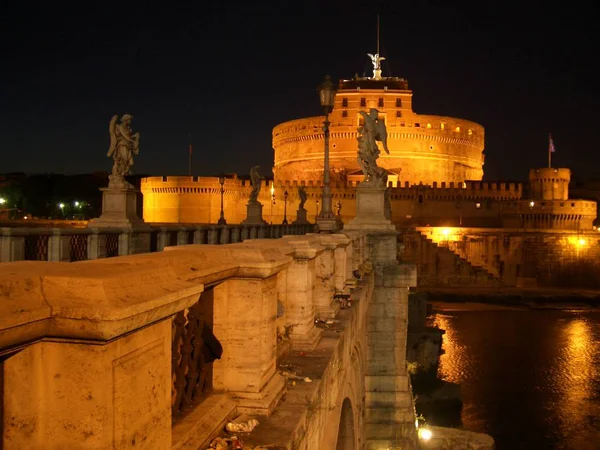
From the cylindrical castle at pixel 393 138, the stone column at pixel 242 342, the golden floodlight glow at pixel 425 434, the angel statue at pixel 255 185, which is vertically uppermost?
the cylindrical castle at pixel 393 138

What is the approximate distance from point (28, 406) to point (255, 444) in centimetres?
139

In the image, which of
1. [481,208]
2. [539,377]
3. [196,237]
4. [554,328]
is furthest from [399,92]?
[196,237]

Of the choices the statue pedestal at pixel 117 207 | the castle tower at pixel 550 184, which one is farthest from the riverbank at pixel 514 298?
the statue pedestal at pixel 117 207

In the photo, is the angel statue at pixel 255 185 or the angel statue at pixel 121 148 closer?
the angel statue at pixel 121 148

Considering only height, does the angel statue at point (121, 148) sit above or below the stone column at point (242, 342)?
above

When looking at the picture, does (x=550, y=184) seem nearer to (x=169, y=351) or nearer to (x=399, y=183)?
(x=399, y=183)

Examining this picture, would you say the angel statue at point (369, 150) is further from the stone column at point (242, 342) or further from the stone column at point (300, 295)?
the stone column at point (242, 342)

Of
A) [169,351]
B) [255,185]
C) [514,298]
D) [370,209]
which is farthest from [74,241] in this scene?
[514,298]

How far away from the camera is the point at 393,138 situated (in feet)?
233

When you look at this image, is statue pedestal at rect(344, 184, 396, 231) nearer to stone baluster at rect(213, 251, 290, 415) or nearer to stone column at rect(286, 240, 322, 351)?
stone column at rect(286, 240, 322, 351)

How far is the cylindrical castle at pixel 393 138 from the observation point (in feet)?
233

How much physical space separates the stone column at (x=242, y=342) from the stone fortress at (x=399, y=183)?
53.5m

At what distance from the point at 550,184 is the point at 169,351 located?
223 ft

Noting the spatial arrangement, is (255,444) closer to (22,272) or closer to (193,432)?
(193,432)
